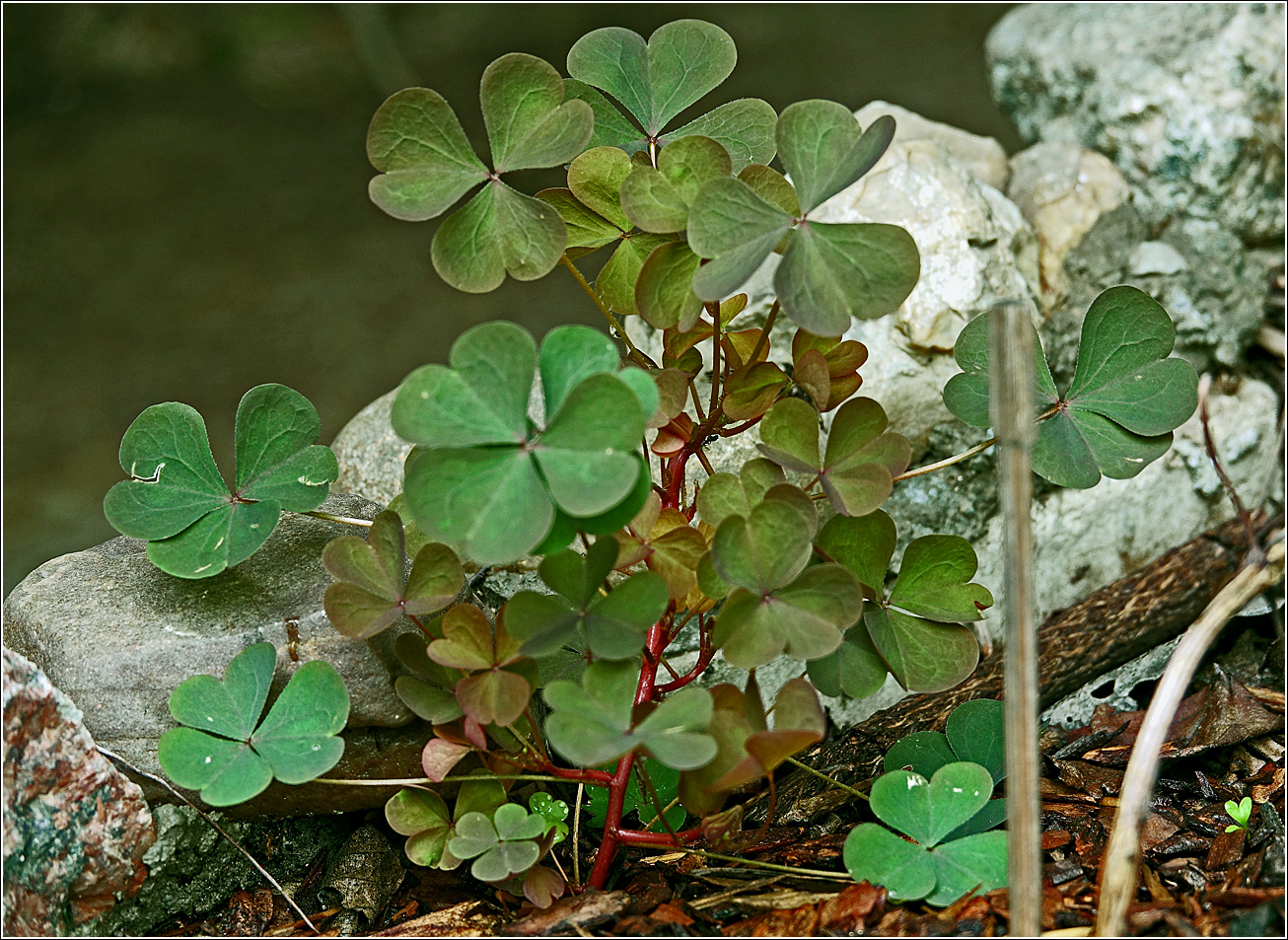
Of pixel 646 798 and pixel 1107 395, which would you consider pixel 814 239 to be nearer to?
pixel 1107 395

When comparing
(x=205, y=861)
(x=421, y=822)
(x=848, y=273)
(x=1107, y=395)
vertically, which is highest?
(x=848, y=273)

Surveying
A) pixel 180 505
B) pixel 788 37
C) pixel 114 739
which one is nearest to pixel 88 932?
pixel 114 739

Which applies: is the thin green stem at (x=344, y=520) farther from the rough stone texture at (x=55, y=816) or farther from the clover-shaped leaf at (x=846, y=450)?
the clover-shaped leaf at (x=846, y=450)

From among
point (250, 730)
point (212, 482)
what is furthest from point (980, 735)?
point (212, 482)

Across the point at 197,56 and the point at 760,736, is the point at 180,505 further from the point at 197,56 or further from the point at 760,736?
the point at 197,56

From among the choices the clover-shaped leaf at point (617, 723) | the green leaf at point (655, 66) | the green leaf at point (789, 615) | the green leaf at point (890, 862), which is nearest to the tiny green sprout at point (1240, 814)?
the green leaf at point (890, 862)

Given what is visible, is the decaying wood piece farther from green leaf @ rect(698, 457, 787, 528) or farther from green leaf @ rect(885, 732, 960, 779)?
green leaf @ rect(698, 457, 787, 528)

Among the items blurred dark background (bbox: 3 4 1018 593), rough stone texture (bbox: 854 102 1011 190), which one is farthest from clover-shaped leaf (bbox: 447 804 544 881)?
blurred dark background (bbox: 3 4 1018 593)
